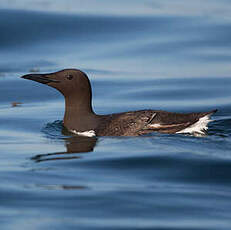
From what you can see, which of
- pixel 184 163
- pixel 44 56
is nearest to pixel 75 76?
pixel 184 163

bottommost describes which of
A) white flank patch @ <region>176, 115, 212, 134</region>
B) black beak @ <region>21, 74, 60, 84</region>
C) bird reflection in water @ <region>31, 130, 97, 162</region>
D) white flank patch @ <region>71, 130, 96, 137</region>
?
bird reflection in water @ <region>31, 130, 97, 162</region>

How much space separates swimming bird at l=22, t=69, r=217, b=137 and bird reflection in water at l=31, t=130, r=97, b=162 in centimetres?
20

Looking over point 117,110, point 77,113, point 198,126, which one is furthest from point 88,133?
point 117,110

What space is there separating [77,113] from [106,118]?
47cm

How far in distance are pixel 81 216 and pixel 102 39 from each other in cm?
1040

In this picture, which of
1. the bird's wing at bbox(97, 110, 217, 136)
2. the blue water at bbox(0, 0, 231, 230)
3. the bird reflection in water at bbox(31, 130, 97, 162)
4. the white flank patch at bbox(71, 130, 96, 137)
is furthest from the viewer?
the white flank patch at bbox(71, 130, 96, 137)

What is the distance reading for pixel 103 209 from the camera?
262 inches

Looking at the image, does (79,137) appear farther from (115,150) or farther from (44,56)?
(44,56)

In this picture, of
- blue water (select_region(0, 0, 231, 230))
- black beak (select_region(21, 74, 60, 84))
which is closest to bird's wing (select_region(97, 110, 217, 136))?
blue water (select_region(0, 0, 231, 230))

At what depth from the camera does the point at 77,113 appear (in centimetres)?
1023

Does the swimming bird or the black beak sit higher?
the black beak

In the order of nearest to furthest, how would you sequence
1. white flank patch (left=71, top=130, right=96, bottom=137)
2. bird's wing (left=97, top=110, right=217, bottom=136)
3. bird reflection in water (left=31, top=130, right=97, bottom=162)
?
bird reflection in water (left=31, top=130, right=97, bottom=162), bird's wing (left=97, top=110, right=217, bottom=136), white flank patch (left=71, top=130, right=96, bottom=137)

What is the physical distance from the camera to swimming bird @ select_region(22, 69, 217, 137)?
9664mm

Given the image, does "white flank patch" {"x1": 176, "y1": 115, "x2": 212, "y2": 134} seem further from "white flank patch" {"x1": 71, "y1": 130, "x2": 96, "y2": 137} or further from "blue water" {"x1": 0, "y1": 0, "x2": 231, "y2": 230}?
"white flank patch" {"x1": 71, "y1": 130, "x2": 96, "y2": 137}
